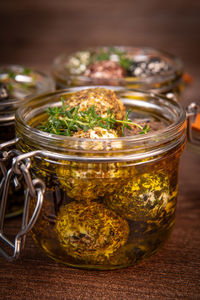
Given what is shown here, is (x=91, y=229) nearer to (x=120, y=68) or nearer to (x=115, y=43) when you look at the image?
(x=120, y=68)

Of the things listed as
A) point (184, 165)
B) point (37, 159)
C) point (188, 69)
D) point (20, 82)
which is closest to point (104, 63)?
point (20, 82)

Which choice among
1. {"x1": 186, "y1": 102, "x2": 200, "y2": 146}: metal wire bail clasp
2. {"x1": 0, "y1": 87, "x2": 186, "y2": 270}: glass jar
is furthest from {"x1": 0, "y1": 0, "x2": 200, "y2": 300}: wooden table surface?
{"x1": 186, "y1": 102, "x2": 200, "y2": 146}: metal wire bail clasp

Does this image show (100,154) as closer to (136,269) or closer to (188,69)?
(136,269)

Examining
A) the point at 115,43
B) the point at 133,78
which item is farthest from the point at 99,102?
the point at 115,43

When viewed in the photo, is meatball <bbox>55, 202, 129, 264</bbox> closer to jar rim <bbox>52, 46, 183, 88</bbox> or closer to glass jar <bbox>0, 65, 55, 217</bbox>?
glass jar <bbox>0, 65, 55, 217</bbox>

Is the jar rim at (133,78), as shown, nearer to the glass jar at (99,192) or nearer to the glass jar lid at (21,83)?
the glass jar lid at (21,83)

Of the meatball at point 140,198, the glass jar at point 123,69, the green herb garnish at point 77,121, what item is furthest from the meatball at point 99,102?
the glass jar at point 123,69
